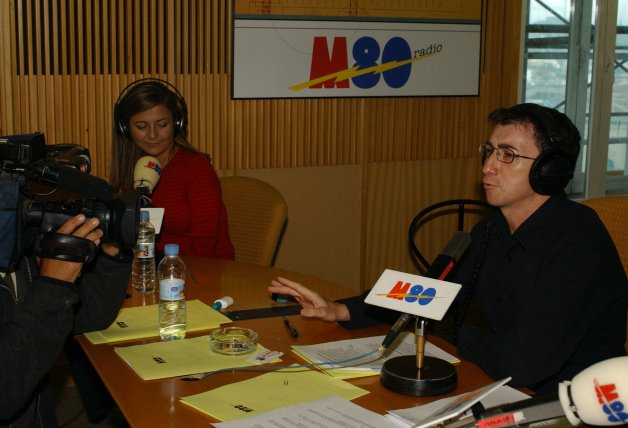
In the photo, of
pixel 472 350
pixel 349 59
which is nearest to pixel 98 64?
pixel 349 59

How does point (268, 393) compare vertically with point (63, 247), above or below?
below

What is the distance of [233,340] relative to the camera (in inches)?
85.1

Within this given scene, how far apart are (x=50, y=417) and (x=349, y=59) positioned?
304 centimetres

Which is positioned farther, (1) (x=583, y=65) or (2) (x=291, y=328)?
(1) (x=583, y=65)

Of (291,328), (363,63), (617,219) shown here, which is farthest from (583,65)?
(291,328)

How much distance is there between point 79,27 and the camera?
4.15m

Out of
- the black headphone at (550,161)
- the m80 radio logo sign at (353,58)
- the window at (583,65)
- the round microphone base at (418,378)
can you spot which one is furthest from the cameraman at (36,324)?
the window at (583,65)

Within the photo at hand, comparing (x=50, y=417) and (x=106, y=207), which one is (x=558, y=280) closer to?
(x=106, y=207)

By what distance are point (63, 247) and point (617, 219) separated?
73.9 inches

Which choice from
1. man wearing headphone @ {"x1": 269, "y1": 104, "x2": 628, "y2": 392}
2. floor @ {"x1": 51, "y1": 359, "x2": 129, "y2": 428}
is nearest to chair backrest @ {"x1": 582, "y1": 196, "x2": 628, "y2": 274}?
man wearing headphone @ {"x1": 269, "y1": 104, "x2": 628, "y2": 392}

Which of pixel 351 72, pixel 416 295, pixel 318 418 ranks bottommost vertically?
pixel 318 418

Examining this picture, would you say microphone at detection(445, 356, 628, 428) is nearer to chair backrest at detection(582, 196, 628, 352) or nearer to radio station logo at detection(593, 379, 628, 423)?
radio station logo at detection(593, 379, 628, 423)

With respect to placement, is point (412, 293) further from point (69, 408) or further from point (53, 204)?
point (69, 408)

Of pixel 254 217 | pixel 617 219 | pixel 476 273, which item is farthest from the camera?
pixel 254 217
